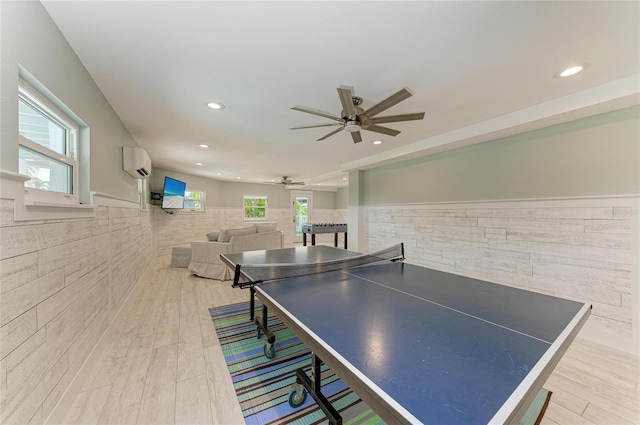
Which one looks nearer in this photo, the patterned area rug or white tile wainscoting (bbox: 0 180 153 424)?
white tile wainscoting (bbox: 0 180 153 424)

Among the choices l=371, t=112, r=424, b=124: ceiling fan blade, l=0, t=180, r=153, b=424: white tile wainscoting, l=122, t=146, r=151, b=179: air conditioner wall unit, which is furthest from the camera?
l=122, t=146, r=151, b=179: air conditioner wall unit

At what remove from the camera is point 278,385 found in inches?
69.8

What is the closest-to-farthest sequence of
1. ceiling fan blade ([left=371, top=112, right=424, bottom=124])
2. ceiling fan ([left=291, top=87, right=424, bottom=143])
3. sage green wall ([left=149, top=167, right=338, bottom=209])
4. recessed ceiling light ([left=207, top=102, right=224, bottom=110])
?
ceiling fan ([left=291, top=87, right=424, bottom=143])
ceiling fan blade ([left=371, top=112, right=424, bottom=124])
recessed ceiling light ([left=207, top=102, right=224, bottom=110])
sage green wall ([left=149, top=167, right=338, bottom=209])

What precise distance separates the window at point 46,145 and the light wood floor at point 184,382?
1.39 meters

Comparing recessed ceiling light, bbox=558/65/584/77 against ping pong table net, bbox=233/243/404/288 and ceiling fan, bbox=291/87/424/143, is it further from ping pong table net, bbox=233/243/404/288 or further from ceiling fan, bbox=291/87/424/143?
ping pong table net, bbox=233/243/404/288

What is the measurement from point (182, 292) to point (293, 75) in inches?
138

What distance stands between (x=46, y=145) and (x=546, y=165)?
15.6 feet

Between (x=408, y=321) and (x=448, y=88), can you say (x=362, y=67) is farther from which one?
(x=408, y=321)

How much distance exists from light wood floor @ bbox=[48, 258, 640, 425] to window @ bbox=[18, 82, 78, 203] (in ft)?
4.54

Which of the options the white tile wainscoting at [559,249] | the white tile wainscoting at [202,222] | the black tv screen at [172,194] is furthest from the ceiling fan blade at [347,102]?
the white tile wainscoting at [202,222]

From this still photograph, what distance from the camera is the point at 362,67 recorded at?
196cm

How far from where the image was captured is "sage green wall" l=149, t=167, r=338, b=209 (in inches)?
260

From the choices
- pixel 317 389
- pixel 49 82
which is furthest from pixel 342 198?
pixel 49 82

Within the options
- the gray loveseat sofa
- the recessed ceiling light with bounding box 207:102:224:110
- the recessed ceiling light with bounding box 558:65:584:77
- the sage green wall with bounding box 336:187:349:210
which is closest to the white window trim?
the gray loveseat sofa
